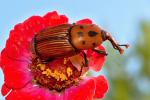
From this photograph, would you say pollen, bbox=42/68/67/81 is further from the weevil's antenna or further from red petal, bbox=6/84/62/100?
the weevil's antenna

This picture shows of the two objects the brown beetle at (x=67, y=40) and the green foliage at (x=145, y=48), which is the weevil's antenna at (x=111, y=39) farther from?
the green foliage at (x=145, y=48)

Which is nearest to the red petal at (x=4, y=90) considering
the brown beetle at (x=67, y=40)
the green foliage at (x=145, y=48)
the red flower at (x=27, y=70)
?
the red flower at (x=27, y=70)

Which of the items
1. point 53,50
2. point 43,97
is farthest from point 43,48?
point 43,97

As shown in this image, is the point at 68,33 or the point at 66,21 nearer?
the point at 68,33

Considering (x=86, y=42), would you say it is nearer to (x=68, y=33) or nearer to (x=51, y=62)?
(x=68, y=33)

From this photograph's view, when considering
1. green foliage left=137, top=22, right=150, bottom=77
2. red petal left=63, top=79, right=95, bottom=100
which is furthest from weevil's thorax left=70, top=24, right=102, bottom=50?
green foliage left=137, top=22, right=150, bottom=77

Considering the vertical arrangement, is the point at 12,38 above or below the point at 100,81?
above
